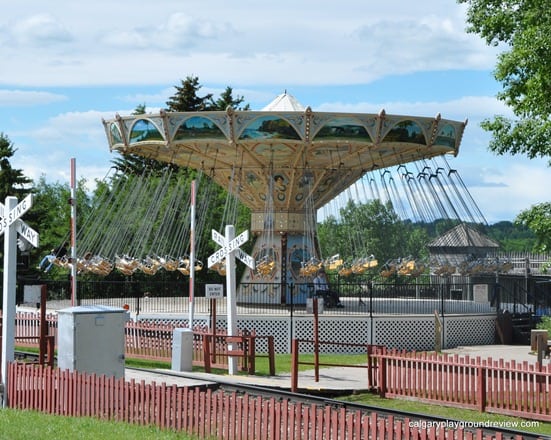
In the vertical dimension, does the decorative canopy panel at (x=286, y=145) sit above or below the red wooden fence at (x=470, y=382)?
above

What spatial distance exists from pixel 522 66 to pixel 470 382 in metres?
6.11

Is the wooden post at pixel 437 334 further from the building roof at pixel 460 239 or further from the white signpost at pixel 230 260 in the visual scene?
the white signpost at pixel 230 260

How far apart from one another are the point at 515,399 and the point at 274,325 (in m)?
13.7

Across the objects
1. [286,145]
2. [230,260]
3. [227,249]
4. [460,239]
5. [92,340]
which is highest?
[286,145]

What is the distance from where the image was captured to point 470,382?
18547 millimetres

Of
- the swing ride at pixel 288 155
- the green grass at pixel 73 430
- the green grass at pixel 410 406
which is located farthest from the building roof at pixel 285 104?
the green grass at pixel 73 430

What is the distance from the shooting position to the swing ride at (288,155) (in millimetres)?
31062

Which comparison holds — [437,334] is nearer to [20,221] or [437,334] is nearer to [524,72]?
[524,72]

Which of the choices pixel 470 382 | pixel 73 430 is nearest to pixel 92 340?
pixel 73 430

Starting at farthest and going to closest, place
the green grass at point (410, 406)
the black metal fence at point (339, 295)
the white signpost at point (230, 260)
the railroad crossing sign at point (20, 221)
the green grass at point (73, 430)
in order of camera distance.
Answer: the black metal fence at point (339, 295) → the white signpost at point (230, 260) → the railroad crossing sign at point (20, 221) → the green grass at point (410, 406) → the green grass at point (73, 430)

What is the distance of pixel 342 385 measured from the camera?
21078mm

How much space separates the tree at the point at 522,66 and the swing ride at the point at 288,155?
9.80 m

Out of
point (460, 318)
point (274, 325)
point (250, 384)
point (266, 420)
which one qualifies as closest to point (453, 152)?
point (460, 318)

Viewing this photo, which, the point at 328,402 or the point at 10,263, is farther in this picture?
the point at 10,263
